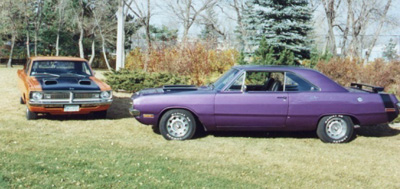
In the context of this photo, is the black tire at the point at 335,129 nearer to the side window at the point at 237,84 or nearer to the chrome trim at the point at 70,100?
the side window at the point at 237,84

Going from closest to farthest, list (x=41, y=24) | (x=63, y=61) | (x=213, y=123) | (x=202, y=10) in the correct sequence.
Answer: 1. (x=213, y=123)
2. (x=63, y=61)
3. (x=41, y=24)
4. (x=202, y=10)

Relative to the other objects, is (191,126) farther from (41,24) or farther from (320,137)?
(41,24)

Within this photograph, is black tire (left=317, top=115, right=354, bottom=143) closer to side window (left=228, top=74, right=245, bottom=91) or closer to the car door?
the car door

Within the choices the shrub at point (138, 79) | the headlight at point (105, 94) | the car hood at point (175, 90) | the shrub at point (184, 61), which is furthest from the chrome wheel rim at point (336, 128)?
the shrub at point (184, 61)

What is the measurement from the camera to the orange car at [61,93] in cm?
784

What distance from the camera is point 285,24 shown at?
18.1 metres

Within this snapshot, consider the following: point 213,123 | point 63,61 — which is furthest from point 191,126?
point 63,61

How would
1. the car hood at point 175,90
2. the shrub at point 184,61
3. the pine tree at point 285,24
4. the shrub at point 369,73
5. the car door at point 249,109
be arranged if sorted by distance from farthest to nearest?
the pine tree at point 285,24 < the shrub at point 184,61 < the shrub at point 369,73 < the car hood at point 175,90 < the car door at point 249,109

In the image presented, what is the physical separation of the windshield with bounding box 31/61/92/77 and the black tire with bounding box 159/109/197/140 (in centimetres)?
364

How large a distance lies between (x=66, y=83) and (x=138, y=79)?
5.18 metres

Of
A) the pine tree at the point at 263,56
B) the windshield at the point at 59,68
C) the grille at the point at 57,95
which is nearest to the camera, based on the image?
the grille at the point at 57,95

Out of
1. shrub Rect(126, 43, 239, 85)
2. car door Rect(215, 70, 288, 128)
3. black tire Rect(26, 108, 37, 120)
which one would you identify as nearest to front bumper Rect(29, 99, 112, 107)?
black tire Rect(26, 108, 37, 120)

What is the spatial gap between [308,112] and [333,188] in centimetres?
235

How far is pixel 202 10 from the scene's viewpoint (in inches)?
1495
